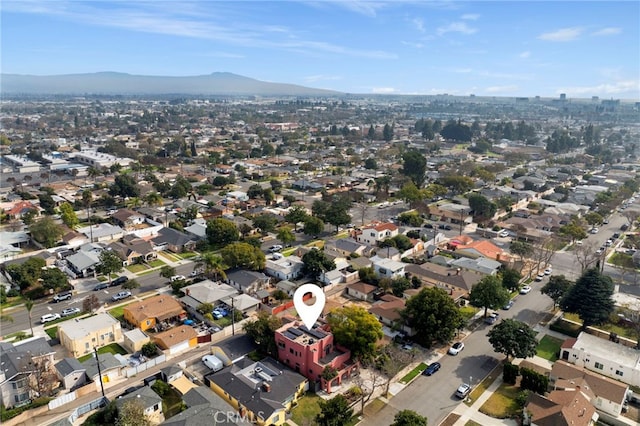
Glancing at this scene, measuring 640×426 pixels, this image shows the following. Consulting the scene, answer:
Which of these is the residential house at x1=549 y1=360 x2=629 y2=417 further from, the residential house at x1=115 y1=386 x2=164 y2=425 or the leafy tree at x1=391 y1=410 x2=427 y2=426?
the residential house at x1=115 y1=386 x2=164 y2=425

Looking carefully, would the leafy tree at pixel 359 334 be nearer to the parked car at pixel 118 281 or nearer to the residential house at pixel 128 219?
the parked car at pixel 118 281

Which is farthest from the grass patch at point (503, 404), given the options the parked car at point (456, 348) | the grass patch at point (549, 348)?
the grass patch at point (549, 348)

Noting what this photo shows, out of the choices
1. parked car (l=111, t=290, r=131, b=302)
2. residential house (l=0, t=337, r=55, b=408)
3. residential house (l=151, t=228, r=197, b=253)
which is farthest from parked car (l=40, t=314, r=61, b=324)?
residential house (l=151, t=228, r=197, b=253)

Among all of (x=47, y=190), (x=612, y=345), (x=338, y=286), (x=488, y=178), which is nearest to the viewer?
(x=612, y=345)

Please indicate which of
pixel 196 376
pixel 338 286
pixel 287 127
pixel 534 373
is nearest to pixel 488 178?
pixel 338 286

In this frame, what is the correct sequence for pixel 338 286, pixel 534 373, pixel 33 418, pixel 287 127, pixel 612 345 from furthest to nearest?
pixel 287 127, pixel 338 286, pixel 612 345, pixel 534 373, pixel 33 418

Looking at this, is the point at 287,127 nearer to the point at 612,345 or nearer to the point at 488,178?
the point at 488,178

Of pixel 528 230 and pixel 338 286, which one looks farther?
pixel 528 230
